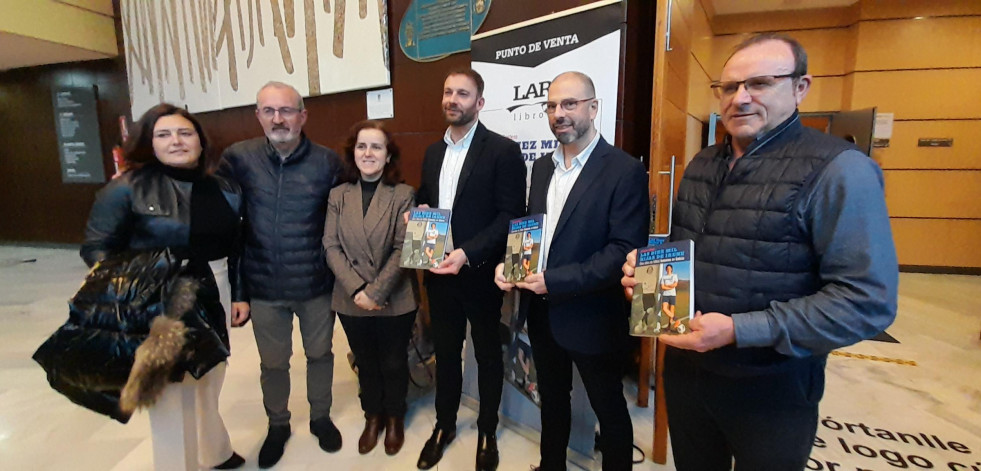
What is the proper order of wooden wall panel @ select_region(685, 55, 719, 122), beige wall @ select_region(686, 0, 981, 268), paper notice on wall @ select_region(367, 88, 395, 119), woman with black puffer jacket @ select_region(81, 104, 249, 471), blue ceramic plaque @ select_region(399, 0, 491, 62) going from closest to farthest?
woman with black puffer jacket @ select_region(81, 104, 249, 471) < blue ceramic plaque @ select_region(399, 0, 491, 62) < wooden wall panel @ select_region(685, 55, 719, 122) < paper notice on wall @ select_region(367, 88, 395, 119) < beige wall @ select_region(686, 0, 981, 268)

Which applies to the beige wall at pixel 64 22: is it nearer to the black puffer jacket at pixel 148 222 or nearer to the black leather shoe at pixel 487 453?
the black puffer jacket at pixel 148 222

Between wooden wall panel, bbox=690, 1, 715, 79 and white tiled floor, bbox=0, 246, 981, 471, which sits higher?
wooden wall panel, bbox=690, 1, 715, 79

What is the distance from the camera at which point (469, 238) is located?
1883mm

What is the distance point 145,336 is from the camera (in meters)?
1.47

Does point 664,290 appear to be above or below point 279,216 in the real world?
below

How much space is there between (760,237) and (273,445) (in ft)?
7.20

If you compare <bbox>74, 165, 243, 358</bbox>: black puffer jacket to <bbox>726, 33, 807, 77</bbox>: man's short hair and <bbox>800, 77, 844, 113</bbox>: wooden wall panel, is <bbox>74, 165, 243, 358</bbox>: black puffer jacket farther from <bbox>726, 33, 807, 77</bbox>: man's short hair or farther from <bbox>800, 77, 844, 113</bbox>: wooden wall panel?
<bbox>800, 77, 844, 113</bbox>: wooden wall panel

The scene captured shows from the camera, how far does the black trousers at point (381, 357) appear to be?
208cm

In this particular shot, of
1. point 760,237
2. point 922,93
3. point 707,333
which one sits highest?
point 922,93

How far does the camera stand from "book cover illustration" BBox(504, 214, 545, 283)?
1.51 m

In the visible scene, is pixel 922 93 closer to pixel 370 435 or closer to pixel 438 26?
pixel 438 26

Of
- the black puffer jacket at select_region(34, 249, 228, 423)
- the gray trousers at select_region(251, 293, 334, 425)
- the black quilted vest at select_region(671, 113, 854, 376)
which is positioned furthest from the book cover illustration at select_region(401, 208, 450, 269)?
the black quilted vest at select_region(671, 113, 854, 376)

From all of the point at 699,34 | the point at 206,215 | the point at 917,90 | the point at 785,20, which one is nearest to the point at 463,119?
the point at 206,215

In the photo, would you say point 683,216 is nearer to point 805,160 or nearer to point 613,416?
point 805,160
